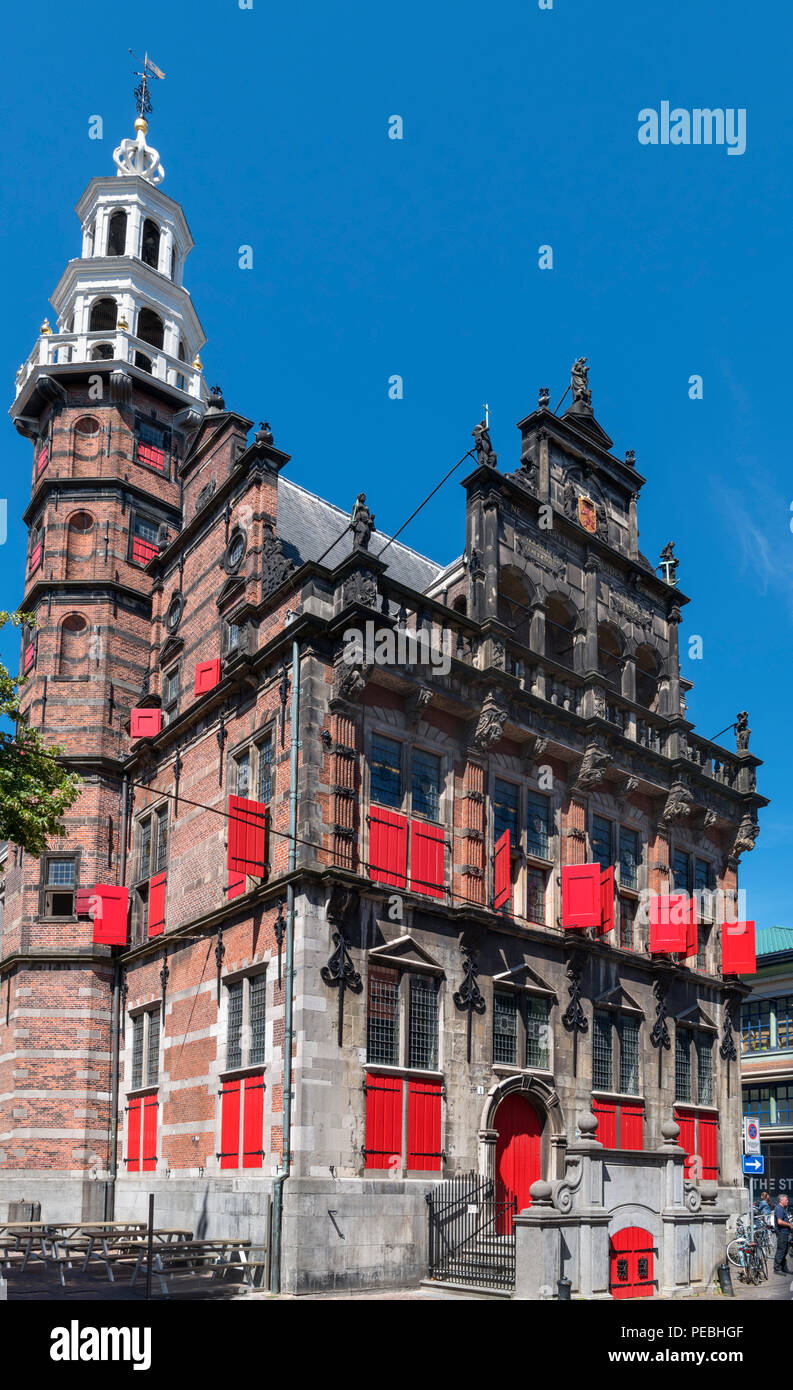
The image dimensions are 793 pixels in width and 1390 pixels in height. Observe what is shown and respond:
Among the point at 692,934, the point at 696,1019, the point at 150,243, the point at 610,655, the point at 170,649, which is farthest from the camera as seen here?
the point at 150,243

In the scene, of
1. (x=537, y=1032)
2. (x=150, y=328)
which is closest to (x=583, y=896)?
(x=537, y=1032)

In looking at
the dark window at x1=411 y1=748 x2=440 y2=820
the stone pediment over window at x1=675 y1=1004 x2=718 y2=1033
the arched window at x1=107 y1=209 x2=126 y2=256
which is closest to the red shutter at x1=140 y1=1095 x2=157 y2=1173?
the dark window at x1=411 y1=748 x2=440 y2=820

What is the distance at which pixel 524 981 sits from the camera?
2769cm

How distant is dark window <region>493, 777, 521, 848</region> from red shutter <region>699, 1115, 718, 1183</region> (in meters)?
10.3

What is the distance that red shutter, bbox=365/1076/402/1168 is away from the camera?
77.5 feet

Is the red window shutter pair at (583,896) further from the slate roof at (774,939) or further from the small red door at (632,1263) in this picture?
the slate roof at (774,939)

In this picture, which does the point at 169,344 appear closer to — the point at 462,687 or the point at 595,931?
the point at 462,687

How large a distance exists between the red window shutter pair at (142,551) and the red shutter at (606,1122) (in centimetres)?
2030

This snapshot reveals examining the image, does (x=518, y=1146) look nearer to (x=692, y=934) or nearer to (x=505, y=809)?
(x=505, y=809)

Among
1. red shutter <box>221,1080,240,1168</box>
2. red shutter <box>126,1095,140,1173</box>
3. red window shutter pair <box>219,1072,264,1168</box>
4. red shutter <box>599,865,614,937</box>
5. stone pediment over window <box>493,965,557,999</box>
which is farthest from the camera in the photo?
red shutter <box>126,1095,140,1173</box>

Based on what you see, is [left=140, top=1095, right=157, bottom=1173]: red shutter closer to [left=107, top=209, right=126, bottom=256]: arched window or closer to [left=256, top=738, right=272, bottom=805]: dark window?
[left=256, top=738, right=272, bottom=805]: dark window

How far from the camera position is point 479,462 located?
99.5ft

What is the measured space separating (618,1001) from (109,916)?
1311 centimetres

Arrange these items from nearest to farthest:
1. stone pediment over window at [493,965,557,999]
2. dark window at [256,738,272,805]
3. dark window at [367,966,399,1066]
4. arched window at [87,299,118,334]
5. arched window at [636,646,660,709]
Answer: dark window at [367,966,399,1066] < dark window at [256,738,272,805] < stone pediment over window at [493,965,557,999] < arched window at [636,646,660,709] < arched window at [87,299,118,334]
